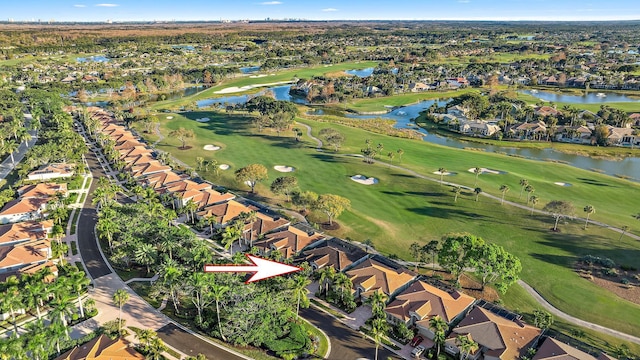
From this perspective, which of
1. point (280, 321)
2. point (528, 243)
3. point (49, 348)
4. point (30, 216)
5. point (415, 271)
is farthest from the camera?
point (30, 216)

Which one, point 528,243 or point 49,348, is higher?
point 49,348

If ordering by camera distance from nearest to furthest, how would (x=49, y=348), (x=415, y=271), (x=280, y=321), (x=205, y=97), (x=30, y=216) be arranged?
(x=49, y=348) → (x=280, y=321) → (x=415, y=271) → (x=30, y=216) → (x=205, y=97)

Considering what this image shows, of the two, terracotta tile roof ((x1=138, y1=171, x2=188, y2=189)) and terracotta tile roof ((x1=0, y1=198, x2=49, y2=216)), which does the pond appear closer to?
terracotta tile roof ((x1=138, y1=171, x2=188, y2=189))

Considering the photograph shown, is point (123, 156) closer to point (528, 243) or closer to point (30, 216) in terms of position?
point (30, 216)

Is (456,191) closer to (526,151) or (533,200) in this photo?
(533,200)

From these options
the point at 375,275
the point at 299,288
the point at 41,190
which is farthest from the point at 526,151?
the point at 41,190

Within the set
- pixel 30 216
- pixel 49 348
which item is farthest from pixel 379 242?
pixel 30 216
